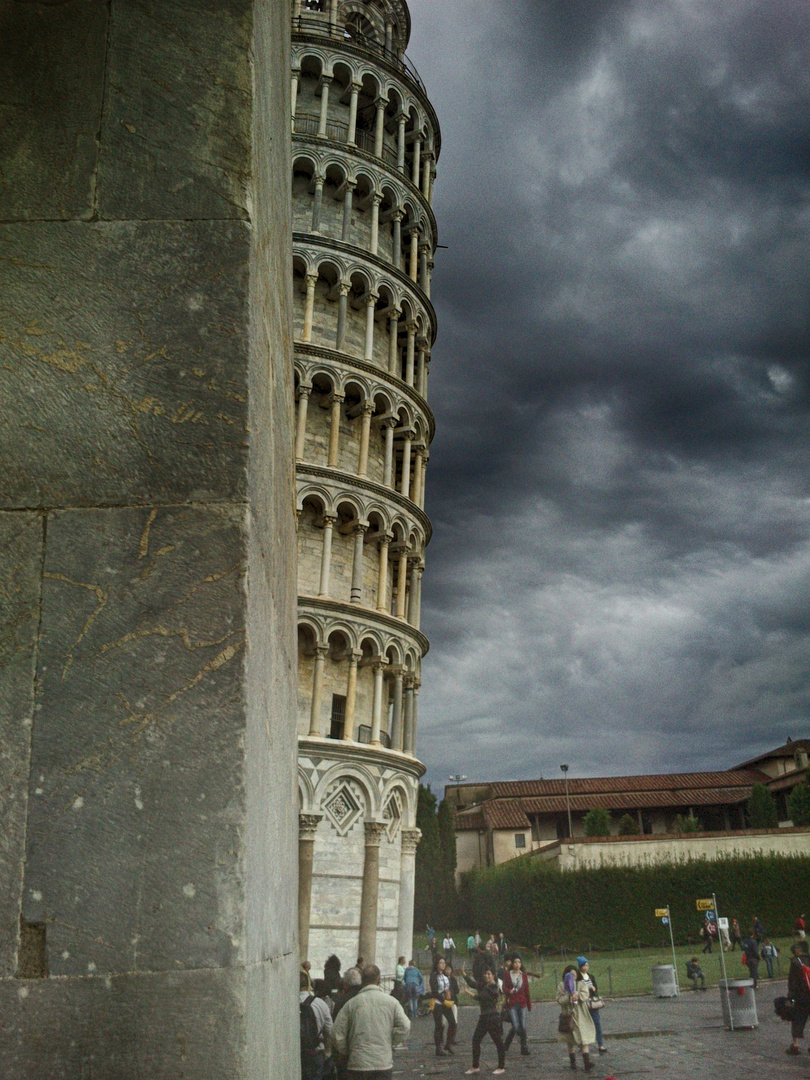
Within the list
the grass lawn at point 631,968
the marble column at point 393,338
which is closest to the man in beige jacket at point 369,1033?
the grass lawn at point 631,968

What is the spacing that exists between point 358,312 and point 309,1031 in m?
26.1

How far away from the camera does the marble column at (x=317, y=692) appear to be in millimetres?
25797

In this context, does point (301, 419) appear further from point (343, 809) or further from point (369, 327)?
point (343, 809)

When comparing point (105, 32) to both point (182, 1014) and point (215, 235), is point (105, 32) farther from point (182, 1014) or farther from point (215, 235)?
point (182, 1014)

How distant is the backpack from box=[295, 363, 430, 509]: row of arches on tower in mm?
20542

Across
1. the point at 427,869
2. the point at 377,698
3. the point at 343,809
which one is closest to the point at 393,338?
the point at 377,698

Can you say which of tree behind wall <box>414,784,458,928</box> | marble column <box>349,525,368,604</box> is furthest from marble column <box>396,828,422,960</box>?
tree behind wall <box>414,784,458,928</box>

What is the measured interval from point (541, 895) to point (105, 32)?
48.6 metres

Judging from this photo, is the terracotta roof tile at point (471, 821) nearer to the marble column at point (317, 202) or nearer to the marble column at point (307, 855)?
the marble column at point (307, 855)

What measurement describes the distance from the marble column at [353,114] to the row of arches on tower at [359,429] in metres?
9.14

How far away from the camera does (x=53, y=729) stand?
240 centimetres

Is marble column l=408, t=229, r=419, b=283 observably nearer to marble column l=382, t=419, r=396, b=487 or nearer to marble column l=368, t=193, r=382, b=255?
marble column l=368, t=193, r=382, b=255

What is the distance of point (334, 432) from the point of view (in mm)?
28859

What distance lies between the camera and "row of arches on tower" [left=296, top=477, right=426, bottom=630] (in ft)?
90.8
